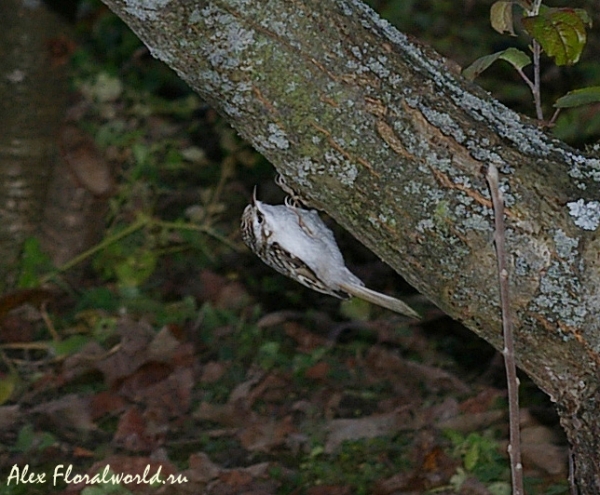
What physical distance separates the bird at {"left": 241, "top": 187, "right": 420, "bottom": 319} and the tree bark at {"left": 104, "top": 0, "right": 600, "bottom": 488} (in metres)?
1.06

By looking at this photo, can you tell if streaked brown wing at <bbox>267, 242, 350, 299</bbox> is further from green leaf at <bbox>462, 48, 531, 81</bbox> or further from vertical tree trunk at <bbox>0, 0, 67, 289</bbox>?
vertical tree trunk at <bbox>0, 0, 67, 289</bbox>

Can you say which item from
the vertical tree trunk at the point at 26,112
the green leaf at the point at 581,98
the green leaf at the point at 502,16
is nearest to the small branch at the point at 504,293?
the green leaf at the point at 581,98

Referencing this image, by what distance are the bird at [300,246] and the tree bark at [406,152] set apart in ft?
3.49

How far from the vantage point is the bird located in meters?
3.34

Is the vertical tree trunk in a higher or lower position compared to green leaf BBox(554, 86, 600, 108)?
lower

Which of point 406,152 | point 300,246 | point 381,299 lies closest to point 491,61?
point 406,152

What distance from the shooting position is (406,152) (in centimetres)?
221

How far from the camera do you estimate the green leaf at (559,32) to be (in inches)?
90.7

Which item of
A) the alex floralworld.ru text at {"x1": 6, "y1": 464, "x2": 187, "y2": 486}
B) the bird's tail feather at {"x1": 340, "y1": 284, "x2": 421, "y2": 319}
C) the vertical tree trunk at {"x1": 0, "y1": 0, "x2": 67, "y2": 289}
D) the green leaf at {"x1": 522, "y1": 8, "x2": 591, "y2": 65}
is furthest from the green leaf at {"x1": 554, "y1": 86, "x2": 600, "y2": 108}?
the vertical tree trunk at {"x1": 0, "y1": 0, "x2": 67, "y2": 289}

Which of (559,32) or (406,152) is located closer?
(406,152)

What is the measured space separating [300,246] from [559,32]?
1306 millimetres

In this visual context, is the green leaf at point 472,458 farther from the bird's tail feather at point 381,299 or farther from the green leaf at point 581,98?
the green leaf at point 581,98

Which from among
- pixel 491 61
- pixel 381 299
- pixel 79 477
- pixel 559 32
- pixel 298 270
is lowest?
pixel 79 477

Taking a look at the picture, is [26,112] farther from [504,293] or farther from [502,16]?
[504,293]
